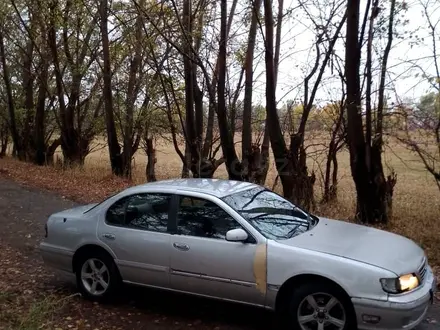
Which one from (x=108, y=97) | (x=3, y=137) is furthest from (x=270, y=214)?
(x=3, y=137)

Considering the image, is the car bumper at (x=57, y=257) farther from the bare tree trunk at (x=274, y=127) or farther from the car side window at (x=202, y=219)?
the bare tree trunk at (x=274, y=127)

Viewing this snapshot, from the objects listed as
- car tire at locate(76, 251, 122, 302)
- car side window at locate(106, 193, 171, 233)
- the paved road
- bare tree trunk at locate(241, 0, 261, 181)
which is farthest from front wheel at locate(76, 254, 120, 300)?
bare tree trunk at locate(241, 0, 261, 181)

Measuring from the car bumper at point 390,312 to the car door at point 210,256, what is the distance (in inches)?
38.4

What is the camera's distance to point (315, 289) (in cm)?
483

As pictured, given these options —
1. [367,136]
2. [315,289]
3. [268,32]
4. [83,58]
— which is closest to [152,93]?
[83,58]

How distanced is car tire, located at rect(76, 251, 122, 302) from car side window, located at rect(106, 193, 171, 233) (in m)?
0.49

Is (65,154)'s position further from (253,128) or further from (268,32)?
(268,32)

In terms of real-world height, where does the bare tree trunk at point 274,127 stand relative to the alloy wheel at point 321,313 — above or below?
above

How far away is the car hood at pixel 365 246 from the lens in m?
4.81

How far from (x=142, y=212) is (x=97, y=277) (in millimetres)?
1023

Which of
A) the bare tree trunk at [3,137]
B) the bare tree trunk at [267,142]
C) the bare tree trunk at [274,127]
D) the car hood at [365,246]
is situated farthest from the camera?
the bare tree trunk at [3,137]

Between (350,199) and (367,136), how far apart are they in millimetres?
3000

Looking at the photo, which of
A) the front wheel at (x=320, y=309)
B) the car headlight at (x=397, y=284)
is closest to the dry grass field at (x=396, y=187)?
the car headlight at (x=397, y=284)

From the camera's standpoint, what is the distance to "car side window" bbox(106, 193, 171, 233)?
5887 mm
